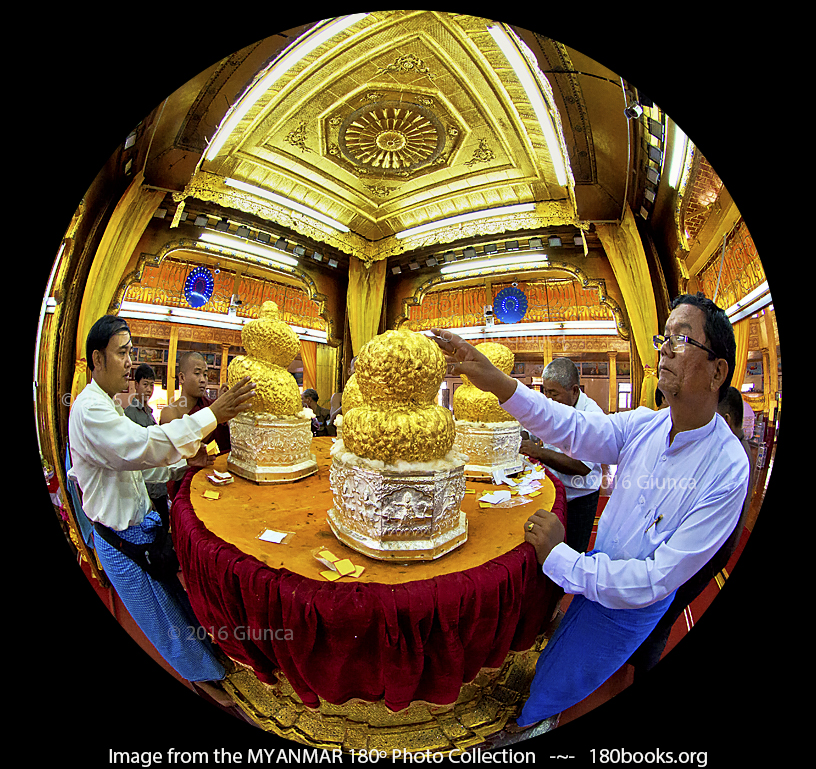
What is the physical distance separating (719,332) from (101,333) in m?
2.33

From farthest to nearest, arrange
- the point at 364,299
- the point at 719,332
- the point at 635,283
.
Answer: the point at 364,299 → the point at 635,283 → the point at 719,332

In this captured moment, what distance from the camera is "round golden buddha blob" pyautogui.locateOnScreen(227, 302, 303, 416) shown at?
5.57ft

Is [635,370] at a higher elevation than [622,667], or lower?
higher

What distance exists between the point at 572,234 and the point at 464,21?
86 cm

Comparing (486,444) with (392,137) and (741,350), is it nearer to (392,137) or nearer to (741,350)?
(741,350)

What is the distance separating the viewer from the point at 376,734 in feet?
4.32

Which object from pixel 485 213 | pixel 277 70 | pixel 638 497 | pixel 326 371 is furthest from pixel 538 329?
pixel 277 70

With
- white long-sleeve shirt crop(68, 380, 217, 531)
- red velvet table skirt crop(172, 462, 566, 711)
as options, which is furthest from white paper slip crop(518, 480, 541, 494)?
white long-sleeve shirt crop(68, 380, 217, 531)

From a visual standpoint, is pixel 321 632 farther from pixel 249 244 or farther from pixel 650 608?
pixel 249 244

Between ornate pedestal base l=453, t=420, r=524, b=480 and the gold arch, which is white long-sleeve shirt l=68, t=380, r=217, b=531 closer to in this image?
the gold arch

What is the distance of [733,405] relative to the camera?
1312mm

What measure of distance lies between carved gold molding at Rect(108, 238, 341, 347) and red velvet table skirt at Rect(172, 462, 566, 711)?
105cm

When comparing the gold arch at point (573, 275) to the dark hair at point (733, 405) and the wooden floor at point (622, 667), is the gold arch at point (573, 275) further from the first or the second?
the wooden floor at point (622, 667)

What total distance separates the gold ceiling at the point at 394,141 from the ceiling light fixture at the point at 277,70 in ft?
0.05
